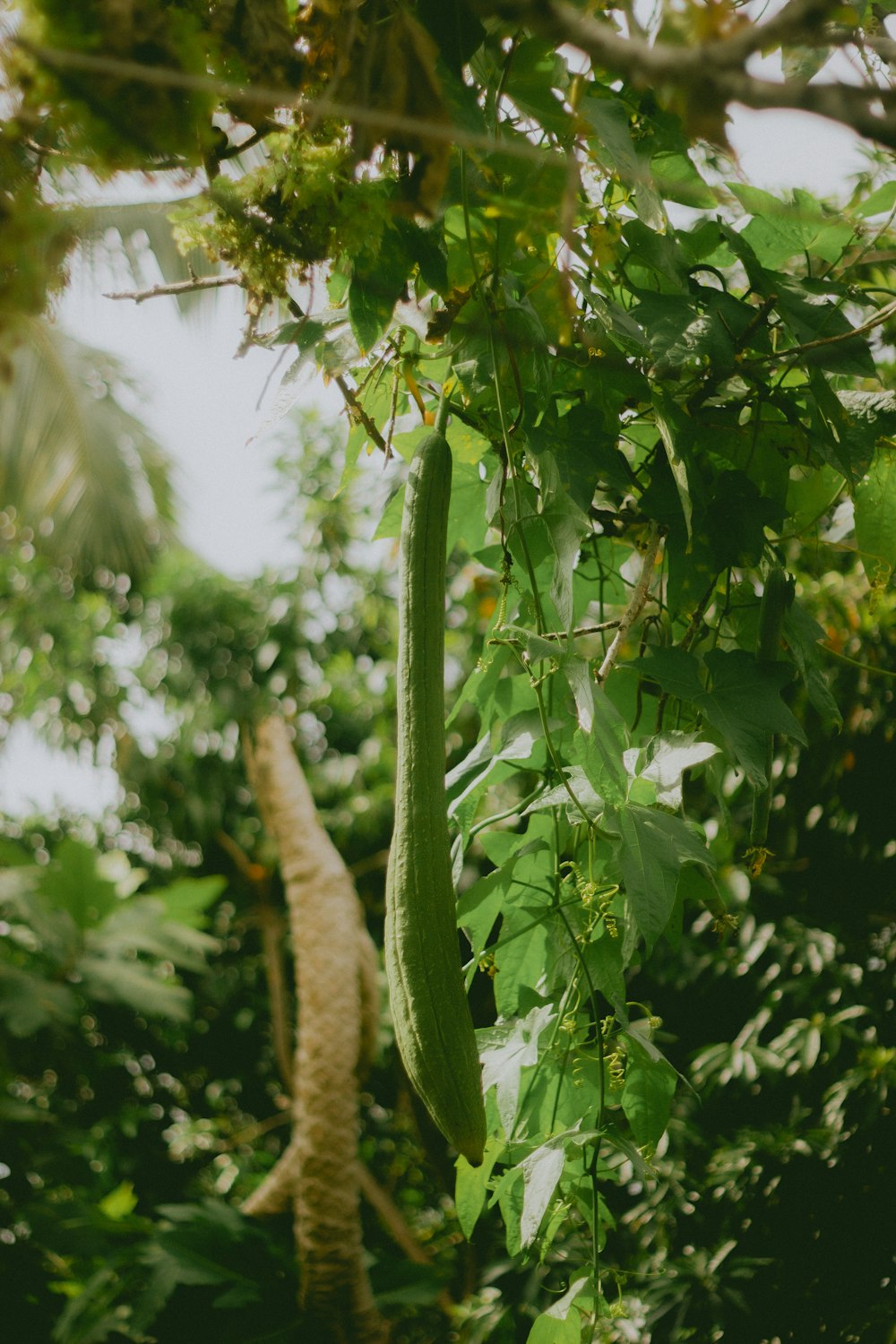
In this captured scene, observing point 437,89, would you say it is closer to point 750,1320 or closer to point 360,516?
point 750,1320

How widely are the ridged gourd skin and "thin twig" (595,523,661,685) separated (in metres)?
0.16

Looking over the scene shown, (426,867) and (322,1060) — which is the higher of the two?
(322,1060)

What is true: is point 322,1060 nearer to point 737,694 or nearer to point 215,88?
point 737,694

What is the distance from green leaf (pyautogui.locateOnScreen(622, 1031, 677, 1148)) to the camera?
33.0 inches

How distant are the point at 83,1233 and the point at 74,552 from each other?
4319 millimetres

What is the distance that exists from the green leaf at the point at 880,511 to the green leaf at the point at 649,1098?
20.3 inches

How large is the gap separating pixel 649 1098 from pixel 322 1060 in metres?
2.25

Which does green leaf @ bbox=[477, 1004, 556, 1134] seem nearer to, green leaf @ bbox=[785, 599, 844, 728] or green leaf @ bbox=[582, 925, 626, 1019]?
green leaf @ bbox=[582, 925, 626, 1019]

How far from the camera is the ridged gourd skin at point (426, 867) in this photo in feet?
2.35

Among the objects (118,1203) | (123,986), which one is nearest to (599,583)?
(123,986)

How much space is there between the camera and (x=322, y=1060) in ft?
9.39

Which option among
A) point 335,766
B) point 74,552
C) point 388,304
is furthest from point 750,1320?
point 74,552

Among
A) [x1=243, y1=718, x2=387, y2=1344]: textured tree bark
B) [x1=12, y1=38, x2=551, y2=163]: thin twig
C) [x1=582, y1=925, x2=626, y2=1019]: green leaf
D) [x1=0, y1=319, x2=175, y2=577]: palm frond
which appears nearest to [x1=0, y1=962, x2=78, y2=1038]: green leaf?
[x1=582, y1=925, x2=626, y2=1019]: green leaf

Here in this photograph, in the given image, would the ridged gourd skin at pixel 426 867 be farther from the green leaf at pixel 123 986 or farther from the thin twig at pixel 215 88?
the green leaf at pixel 123 986
